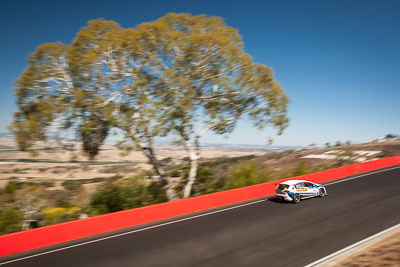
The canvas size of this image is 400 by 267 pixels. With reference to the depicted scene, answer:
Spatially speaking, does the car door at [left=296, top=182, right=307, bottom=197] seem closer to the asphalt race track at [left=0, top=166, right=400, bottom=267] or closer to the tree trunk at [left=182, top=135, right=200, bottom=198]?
the asphalt race track at [left=0, top=166, right=400, bottom=267]

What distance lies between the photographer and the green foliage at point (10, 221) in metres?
12.4

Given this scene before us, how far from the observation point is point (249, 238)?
9578 mm

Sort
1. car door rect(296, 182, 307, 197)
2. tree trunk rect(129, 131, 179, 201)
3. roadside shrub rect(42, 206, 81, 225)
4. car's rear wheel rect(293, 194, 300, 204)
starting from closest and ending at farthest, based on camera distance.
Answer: roadside shrub rect(42, 206, 81, 225) → car's rear wheel rect(293, 194, 300, 204) → car door rect(296, 182, 307, 197) → tree trunk rect(129, 131, 179, 201)

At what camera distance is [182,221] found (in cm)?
1230

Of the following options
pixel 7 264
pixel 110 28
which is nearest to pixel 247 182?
pixel 110 28

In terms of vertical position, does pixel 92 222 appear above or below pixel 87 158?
below

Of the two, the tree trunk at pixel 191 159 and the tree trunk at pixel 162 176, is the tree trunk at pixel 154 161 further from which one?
the tree trunk at pixel 191 159

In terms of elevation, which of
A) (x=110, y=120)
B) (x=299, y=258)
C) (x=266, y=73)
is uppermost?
(x=266, y=73)

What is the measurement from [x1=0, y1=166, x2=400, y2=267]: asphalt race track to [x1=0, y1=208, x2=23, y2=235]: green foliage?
419 cm

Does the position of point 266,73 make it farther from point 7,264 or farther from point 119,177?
point 7,264

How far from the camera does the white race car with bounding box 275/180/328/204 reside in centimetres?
1440

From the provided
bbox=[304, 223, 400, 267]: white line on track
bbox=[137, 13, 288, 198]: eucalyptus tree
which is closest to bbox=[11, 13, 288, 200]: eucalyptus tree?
bbox=[137, 13, 288, 198]: eucalyptus tree

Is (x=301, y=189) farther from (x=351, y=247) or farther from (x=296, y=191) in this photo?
(x=351, y=247)

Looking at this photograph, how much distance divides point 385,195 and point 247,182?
29.4ft
